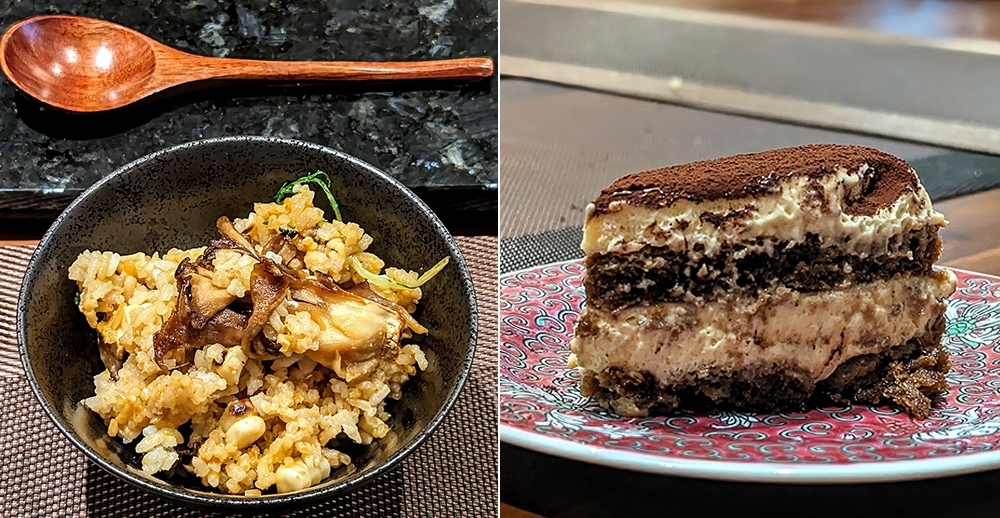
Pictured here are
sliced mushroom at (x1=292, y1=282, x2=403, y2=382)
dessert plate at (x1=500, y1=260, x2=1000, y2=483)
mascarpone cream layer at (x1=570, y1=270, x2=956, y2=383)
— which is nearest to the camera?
dessert plate at (x1=500, y1=260, x2=1000, y2=483)

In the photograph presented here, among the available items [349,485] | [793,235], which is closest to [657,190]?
[793,235]

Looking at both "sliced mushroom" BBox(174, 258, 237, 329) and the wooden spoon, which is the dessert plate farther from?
the wooden spoon

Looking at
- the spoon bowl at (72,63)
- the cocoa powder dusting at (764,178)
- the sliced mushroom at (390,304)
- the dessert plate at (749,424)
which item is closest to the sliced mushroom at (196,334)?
the sliced mushroom at (390,304)

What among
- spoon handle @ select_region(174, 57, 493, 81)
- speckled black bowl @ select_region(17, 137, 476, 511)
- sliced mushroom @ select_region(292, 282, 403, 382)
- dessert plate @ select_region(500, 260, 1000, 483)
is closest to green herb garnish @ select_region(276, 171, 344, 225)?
speckled black bowl @ select_region(17, 137, 476, 511)

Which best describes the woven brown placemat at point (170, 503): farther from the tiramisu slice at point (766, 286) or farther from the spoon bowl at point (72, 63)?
the spoon bowl at point (72, 63)

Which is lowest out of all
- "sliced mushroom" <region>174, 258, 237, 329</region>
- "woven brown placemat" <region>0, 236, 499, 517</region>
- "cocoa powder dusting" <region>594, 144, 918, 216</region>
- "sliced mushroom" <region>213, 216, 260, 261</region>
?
"woven brown placemat" <region>0, 236, 499, 517</region>

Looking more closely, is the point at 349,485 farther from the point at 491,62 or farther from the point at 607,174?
the point at 491,62
